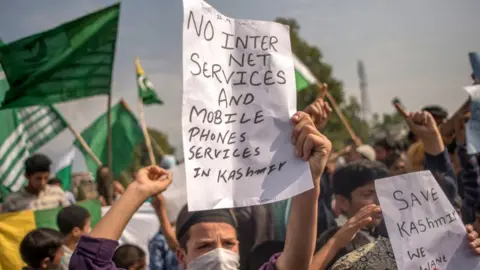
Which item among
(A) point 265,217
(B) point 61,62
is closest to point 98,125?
(B) point 61,62

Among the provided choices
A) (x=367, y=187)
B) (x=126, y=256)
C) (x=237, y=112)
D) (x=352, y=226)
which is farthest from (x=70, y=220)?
(x=237, y=112)

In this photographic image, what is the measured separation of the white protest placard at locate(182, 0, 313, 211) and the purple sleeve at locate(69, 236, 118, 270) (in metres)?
0.32

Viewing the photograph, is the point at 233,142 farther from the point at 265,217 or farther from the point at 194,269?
the point at 265,217

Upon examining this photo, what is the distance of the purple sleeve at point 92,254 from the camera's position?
199 centimetres

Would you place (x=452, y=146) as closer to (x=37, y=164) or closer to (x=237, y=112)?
(x=237, y=112)

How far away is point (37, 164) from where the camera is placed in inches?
217

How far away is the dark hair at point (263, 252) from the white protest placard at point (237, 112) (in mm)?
1477

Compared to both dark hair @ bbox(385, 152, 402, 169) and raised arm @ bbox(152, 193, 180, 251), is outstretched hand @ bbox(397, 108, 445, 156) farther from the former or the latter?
dark hair @ bbox(385, 152, 402, 169)

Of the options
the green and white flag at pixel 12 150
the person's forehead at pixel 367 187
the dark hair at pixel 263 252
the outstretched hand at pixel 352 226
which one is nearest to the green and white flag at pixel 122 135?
the green and white flag at pixel 12 150

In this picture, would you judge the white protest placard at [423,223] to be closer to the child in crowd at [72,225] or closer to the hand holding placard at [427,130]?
the hand holding placard at [427,130]

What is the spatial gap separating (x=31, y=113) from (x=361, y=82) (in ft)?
162

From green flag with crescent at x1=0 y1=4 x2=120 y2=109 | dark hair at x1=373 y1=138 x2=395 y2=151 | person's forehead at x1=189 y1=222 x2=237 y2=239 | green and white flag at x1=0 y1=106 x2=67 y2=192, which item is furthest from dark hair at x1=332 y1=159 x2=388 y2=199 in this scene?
green and white flag at x1=0 y1=106 x2=67 y2=192

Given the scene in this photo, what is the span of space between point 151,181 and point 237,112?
38 centimetres

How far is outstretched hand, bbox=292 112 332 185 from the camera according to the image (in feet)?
6.68
